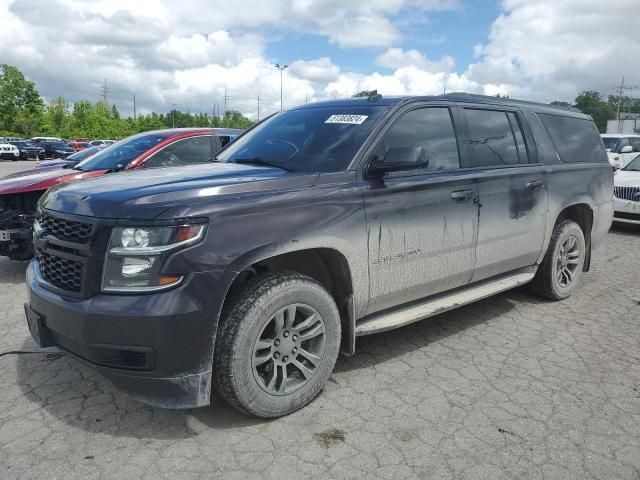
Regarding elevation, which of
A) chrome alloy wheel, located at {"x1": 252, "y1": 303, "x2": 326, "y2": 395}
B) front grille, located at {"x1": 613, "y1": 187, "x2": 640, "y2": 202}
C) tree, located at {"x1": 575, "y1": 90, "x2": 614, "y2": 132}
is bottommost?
chrome alloy wheel, located at {"x1": 252, "y1": 303, "x2": 326, "y2": 395}

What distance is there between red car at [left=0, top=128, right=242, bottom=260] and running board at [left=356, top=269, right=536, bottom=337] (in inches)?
111

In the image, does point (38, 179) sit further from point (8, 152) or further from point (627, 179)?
point (8, 152)

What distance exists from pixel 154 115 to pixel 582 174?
370 ft

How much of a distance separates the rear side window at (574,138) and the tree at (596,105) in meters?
108

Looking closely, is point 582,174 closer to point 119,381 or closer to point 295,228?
→ point 295,228

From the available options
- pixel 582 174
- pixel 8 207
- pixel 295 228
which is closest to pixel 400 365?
pixel 295 228

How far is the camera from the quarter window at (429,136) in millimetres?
3633

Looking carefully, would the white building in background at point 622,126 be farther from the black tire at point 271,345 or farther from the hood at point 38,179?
the black tire at point 271,345

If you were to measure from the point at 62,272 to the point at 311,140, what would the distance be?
1810mm

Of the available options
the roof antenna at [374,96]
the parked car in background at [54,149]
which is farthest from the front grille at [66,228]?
the parked car in background at [54,149]

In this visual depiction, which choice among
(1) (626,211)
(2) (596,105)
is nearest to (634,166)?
(1) (626,211)

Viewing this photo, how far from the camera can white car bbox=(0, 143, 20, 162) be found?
39.8m

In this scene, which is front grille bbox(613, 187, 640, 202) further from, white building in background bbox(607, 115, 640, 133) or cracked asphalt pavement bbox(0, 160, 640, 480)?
white building in background bbox(607, 115, 640, 133)

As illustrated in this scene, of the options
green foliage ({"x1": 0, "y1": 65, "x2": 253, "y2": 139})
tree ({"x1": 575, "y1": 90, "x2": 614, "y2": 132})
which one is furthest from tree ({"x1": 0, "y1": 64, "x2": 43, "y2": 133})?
tree ({"x1": 575, "y1": 90, "x2": 614, "y2": 132})
